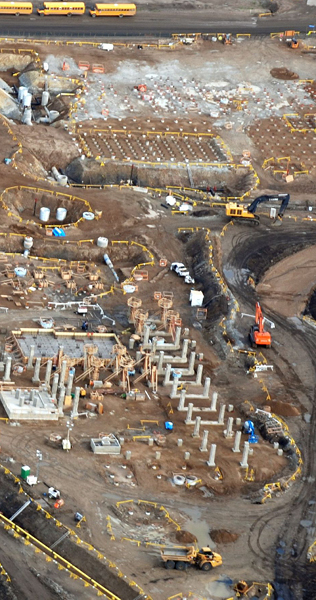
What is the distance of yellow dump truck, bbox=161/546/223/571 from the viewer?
5054 inches

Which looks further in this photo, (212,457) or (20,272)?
(20,272)

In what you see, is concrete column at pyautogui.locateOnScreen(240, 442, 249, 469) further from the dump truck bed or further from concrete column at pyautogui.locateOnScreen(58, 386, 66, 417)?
the dump truck bed

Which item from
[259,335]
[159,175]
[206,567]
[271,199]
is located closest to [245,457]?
[206,567]

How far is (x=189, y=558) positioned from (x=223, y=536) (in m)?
5.11

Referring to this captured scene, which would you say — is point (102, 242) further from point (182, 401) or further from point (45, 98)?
point (45, 98)

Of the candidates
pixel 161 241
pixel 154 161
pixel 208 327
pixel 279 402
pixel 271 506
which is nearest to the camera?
pixel 271 506

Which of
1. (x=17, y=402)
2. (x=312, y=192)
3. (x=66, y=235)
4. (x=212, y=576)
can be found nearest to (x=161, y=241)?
(x=66, y=235)

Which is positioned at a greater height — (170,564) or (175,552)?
(175,552)

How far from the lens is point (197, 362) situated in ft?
516

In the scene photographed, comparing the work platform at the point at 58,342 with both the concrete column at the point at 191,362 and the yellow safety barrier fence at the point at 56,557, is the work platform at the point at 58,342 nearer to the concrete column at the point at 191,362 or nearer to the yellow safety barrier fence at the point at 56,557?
the concrete column at the point at 191,362

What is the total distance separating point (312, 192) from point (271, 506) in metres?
59.7

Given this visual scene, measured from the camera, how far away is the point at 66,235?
567 feet

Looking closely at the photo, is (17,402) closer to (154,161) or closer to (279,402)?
(279,402)

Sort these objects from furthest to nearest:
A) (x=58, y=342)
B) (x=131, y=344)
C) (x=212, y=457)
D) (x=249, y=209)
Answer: (x=249, y=209) < (x=131, y=344) < (x=58, y=342) < (x=212, y=457)
